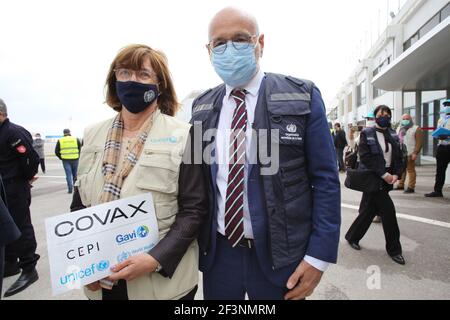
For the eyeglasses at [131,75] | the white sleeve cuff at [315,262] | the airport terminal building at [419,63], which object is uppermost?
the airport terminal building at [419,63]

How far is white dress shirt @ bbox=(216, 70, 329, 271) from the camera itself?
1.39 metres

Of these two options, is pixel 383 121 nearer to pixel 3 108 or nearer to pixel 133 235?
pixel 133 235

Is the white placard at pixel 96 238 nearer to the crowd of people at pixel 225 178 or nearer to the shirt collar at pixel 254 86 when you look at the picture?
the crowd of people at pixel 225 178

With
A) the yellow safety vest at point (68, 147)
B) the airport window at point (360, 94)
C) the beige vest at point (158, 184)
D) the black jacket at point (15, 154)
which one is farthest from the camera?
the airport window at point (360, 94)

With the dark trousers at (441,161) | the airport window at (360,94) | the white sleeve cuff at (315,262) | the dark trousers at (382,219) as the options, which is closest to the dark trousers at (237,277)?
the white sleeve cuff at (315,262)

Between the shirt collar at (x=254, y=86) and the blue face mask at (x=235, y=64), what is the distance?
0.07 feet

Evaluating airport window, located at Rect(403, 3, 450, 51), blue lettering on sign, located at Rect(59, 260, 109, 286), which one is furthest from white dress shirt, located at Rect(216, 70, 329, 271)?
airport window, located at Rect(403, 3, 450, 51)

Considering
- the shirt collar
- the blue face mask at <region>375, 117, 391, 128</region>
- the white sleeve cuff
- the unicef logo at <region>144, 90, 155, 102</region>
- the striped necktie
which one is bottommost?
the white sleeve cuff

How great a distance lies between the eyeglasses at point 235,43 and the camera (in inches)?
58.5

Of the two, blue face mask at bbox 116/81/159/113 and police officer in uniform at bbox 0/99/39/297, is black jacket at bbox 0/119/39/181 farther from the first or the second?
blue face mask at bbox 116/81/159/113

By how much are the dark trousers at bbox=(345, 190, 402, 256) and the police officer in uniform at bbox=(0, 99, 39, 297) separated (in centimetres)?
397

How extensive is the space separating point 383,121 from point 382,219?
1.26 metres

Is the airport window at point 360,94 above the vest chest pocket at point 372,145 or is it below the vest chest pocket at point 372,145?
above
